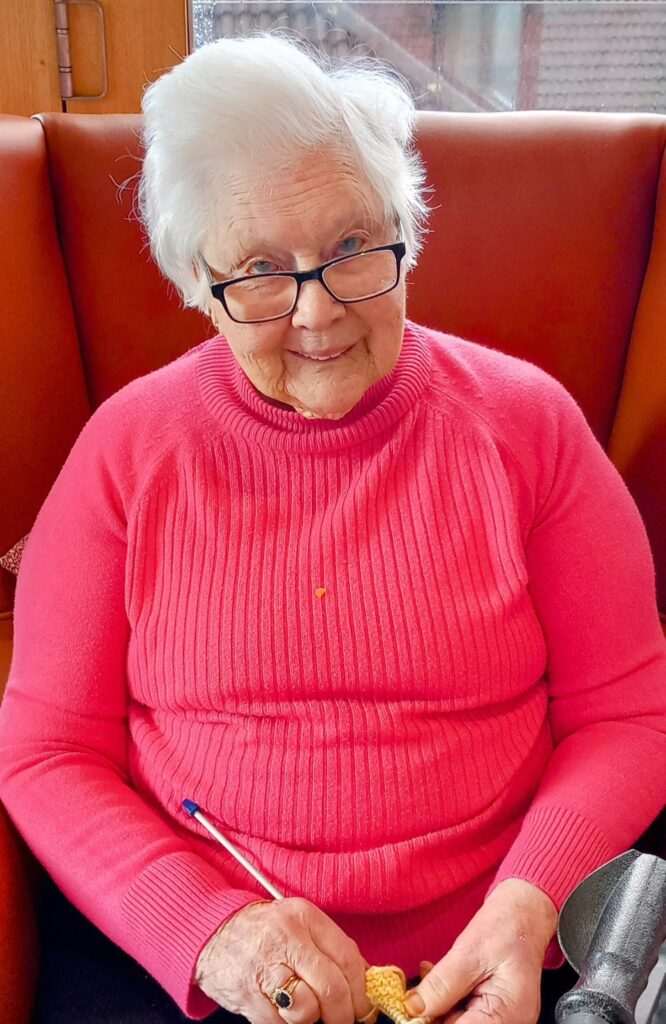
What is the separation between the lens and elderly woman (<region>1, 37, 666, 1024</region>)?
3.17ft

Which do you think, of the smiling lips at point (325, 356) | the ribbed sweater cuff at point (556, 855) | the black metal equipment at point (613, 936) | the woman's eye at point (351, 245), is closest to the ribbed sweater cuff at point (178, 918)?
the ribbed sweater cuff at point (556, 855)

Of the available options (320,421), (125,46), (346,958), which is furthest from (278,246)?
(125,46)

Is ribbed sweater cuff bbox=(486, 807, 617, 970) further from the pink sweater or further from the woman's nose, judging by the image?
the woman's nose

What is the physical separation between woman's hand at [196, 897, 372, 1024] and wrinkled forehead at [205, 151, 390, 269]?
66 cm

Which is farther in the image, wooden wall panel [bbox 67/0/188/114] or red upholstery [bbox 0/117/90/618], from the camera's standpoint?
wooden wall panel [bbox 67/0/188/114]

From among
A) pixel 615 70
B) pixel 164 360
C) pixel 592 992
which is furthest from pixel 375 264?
pixel 615 70

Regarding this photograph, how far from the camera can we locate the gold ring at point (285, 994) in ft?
2.93

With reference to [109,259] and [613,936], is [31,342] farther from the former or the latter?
[613,936]

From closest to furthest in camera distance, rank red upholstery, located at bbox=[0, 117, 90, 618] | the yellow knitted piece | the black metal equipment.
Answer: the black metal equipment < the yellow knitted piece < red upholstery, located at bbox=[0, 117, 90, 618]

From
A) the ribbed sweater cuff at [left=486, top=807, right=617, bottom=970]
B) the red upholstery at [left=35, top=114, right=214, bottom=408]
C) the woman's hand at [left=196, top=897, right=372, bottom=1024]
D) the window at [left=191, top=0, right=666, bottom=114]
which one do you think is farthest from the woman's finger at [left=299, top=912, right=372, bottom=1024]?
the window at [left=191, top=0, right=666, bottom=114]

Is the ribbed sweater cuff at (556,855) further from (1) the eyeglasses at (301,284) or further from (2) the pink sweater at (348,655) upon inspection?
(1) the eyeglasses at (301,284)

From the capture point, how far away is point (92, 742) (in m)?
1.12

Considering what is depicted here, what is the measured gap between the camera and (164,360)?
1420 mm

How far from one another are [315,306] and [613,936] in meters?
0.63
